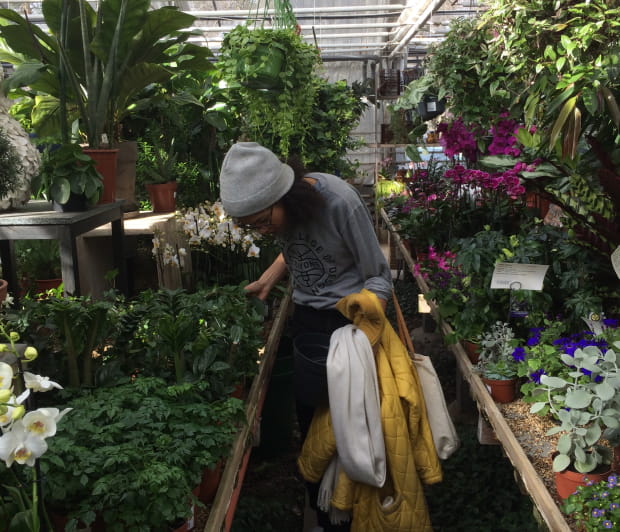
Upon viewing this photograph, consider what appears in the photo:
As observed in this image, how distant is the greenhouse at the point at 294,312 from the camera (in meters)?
1.47

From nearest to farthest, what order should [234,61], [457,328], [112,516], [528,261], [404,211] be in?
[112,516]
[528,261]
[457,328]
[234,61]
[404,211]

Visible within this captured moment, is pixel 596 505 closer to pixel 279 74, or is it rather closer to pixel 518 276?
pixel 518 276

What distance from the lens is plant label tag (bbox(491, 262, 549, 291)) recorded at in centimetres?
254

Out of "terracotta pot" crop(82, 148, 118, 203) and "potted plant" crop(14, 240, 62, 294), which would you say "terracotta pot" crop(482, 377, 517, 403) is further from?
"potted plant" crop(14, 240, 62, 294)

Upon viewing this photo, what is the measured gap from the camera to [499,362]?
2.50 meters

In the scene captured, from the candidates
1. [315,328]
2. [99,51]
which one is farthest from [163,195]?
[315,328]

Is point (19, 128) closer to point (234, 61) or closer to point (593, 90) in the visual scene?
point (234, 61)

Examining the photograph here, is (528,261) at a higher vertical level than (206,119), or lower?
lower

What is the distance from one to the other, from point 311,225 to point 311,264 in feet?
0.56

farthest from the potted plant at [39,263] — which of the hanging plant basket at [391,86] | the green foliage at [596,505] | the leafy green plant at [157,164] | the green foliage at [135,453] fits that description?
the hanging plant basket at [391,86]

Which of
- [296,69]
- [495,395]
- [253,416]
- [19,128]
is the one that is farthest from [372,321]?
[296,69]

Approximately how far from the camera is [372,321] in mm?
2117

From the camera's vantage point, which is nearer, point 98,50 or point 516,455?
point 516,455

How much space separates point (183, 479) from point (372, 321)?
979mm
